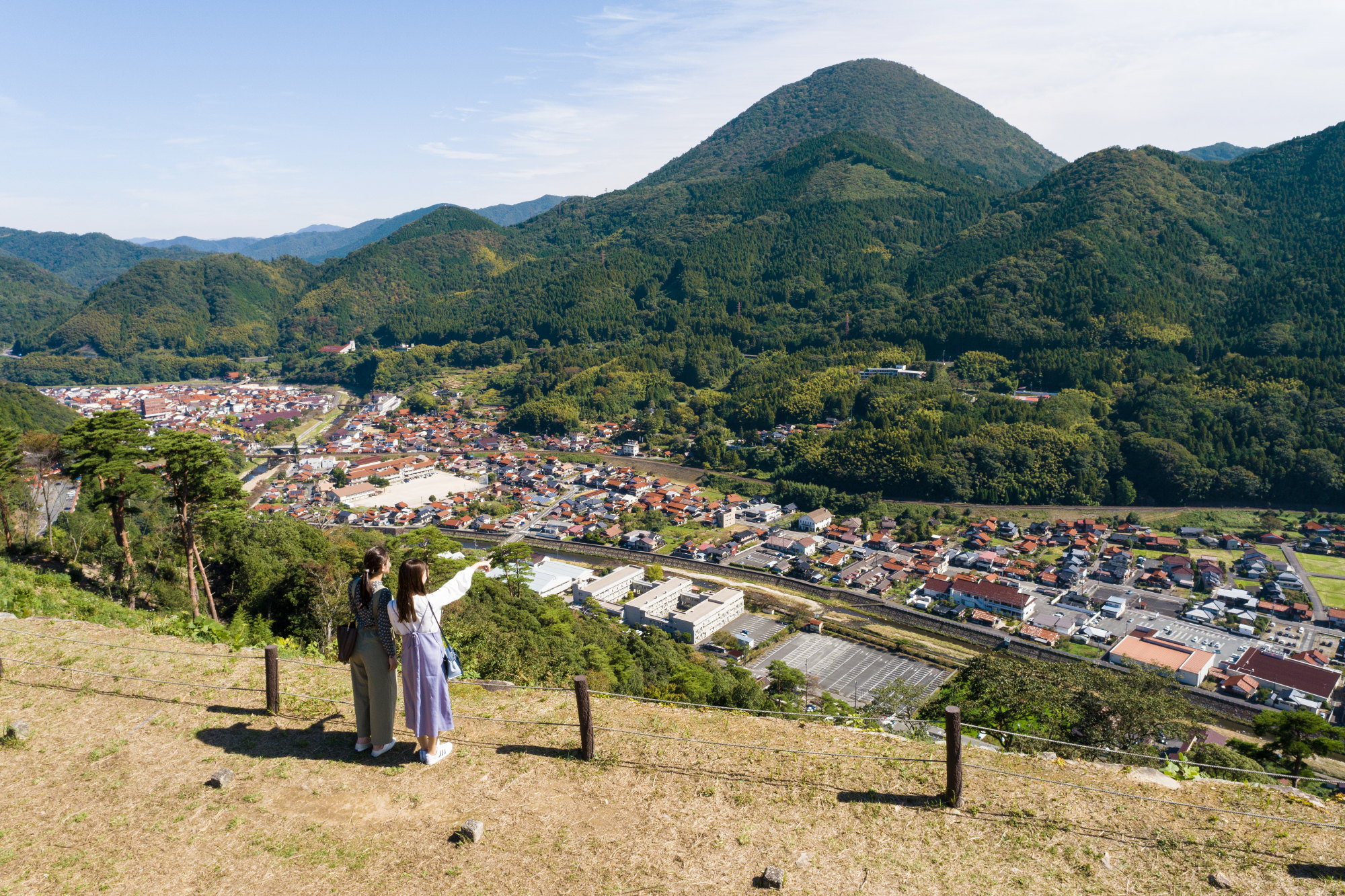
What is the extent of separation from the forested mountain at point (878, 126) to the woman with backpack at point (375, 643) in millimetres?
178725

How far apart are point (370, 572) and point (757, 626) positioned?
24.5 metres

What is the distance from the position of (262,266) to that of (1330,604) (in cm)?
16427

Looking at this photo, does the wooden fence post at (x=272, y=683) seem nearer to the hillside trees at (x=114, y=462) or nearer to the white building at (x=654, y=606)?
the hillside trees at (x=114, y=462)

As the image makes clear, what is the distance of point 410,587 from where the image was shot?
4395 millimetres

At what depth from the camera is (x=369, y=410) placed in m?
75.2

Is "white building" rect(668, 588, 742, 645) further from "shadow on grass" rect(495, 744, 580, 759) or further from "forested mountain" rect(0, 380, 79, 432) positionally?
"forested mountain" rect(0, 380, 79, 432)

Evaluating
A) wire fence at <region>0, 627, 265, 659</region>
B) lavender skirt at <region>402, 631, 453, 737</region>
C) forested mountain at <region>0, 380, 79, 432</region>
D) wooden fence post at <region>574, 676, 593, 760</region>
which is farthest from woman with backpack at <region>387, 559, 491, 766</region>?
forested mountain at <region>0, 380, 79, 432</region>

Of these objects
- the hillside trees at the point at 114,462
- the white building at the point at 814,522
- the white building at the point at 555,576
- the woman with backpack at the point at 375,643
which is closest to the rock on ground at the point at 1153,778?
the woman with backpack at the point at 375,643

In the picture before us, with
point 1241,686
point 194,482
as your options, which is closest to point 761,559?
point 1241,686

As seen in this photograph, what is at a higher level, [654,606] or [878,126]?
[878,126]

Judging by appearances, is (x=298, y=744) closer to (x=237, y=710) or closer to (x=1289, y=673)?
(x=237, y=710)

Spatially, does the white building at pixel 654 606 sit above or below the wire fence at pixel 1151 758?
below

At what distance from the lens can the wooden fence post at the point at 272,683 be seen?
18.9ft

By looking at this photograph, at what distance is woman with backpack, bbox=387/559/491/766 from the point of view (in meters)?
4.42
